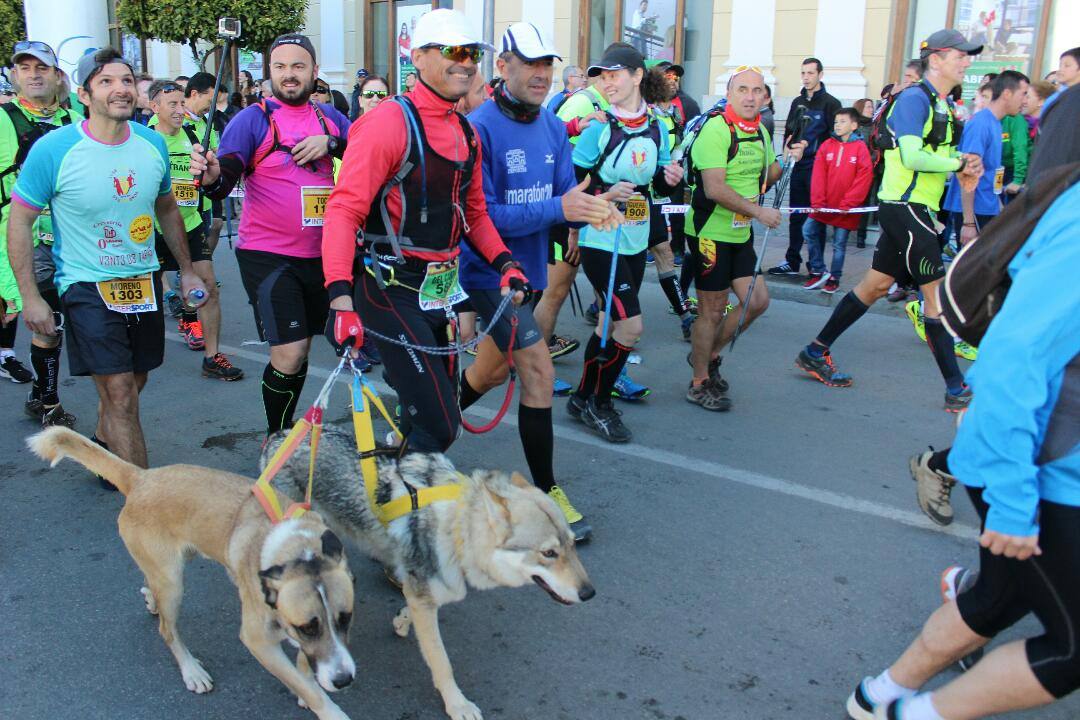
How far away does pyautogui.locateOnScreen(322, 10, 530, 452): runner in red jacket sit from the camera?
3.39 meters

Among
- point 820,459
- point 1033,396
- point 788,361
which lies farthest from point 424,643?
point 788,361

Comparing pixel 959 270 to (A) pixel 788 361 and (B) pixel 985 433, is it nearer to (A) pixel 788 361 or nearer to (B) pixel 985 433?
(B) pixel 985 433

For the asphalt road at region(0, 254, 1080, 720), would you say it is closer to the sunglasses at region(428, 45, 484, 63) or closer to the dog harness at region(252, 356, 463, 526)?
the dog harness at region(252, 356, 463, 526)

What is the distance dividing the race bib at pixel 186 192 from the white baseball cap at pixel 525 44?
12.4 feet

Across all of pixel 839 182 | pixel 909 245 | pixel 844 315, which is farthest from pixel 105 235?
pixel 839 182

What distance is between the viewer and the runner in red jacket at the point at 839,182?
9.46 meters

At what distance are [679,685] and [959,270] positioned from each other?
162 centimetres

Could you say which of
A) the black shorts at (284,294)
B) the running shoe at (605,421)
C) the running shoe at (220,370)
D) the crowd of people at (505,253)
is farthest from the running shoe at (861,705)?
the running shoe at (220,370)

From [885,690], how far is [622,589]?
1199mm

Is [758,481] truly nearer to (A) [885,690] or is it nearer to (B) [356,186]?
(A) [885,690]

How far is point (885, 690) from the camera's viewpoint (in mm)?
2691

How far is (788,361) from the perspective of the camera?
7031 millimetres

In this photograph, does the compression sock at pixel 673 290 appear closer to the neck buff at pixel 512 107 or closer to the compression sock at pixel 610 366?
the compression sock at pixel 610 366

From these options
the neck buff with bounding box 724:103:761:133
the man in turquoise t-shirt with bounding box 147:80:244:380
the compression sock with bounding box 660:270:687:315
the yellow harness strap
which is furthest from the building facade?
the yellow harness strap
